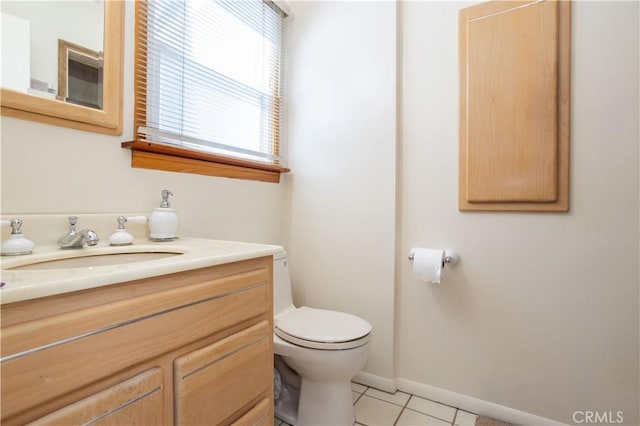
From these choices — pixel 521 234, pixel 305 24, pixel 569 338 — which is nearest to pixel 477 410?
pixel 569 338

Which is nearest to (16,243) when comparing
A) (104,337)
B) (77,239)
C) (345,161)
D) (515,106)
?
(77,239)

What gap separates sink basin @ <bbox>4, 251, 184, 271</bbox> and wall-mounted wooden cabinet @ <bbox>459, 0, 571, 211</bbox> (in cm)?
138

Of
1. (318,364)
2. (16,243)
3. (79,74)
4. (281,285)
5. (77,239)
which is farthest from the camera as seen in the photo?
(281,285)

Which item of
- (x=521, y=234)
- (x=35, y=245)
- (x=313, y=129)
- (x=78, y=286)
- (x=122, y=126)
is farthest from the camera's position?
(x=313, y=129)

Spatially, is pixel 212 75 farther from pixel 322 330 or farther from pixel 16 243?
pixel 322 330

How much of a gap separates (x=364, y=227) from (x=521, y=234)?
0.74m

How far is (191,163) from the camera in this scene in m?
1.45

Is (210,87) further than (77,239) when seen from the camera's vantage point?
Yes

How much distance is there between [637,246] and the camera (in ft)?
4.14

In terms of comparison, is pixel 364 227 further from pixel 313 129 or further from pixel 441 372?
pixel 441 372

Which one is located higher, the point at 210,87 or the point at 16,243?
the point at 210,87

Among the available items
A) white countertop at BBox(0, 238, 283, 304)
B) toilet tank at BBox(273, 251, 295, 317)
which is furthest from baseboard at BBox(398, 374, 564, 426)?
white countertop at BBox(0, 238, 283, 304)

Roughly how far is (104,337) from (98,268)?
0.46 feet

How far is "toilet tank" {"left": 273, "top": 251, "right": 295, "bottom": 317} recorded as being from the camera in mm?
1640
